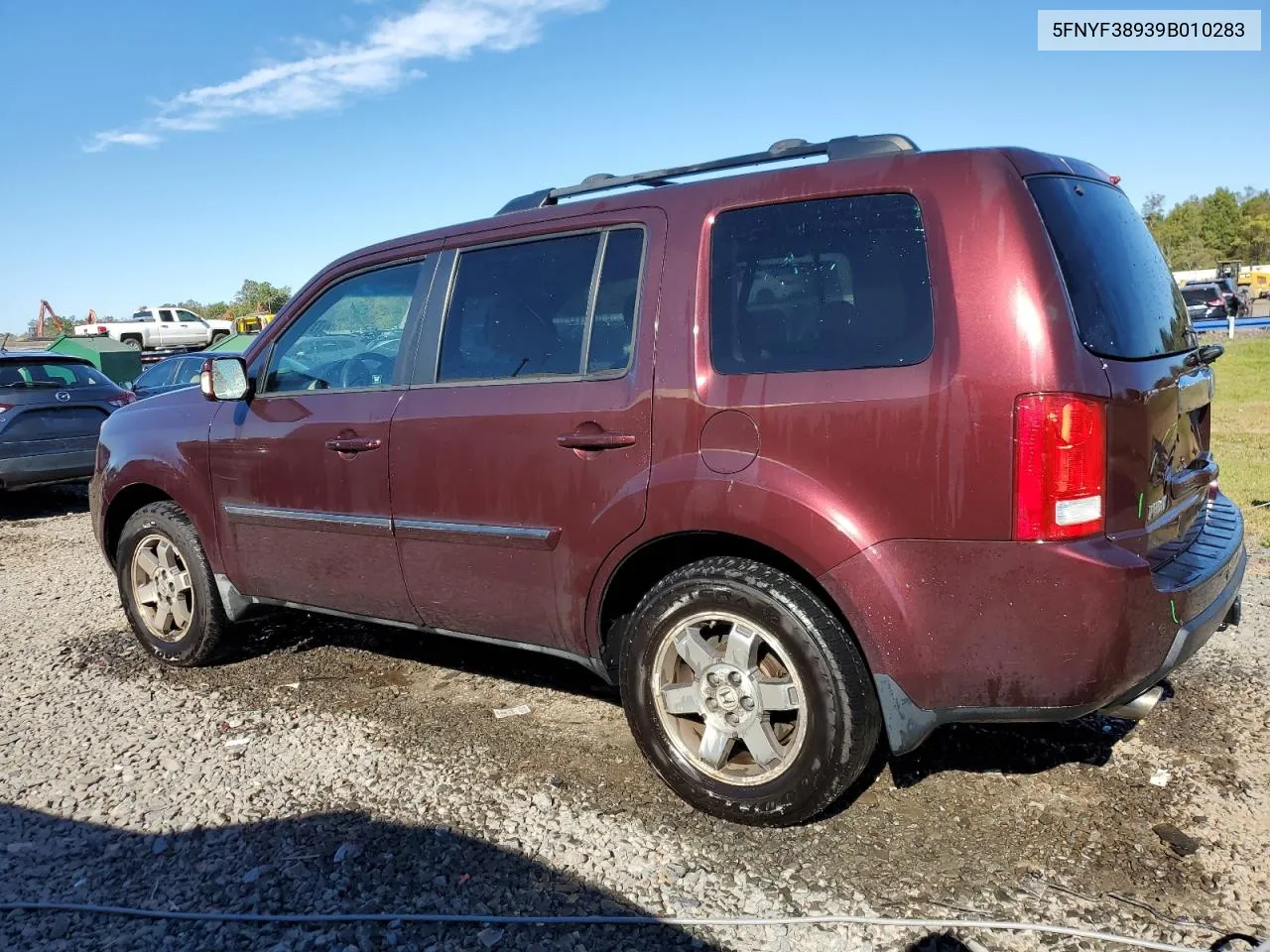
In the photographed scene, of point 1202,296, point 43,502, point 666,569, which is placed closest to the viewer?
point 666,569

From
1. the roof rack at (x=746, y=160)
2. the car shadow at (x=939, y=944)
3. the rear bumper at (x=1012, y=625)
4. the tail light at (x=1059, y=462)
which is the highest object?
the roof rack at (x=746, y=160)

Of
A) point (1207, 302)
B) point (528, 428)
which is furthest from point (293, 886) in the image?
point (1207, 302)

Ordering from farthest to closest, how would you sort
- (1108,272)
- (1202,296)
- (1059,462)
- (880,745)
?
(1202,296), (880,745), (1108,272), (1059,462)

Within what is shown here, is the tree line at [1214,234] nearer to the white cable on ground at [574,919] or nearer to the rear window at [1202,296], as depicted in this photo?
the rear window at [1202,296]

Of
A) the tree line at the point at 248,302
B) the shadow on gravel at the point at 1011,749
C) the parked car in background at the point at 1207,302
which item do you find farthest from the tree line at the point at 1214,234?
the shadow on gravel at the point at 1011,749

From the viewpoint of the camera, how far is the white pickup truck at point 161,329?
128 ft

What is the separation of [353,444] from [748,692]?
6.28 feet

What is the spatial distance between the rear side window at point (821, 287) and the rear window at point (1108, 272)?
0.37 m

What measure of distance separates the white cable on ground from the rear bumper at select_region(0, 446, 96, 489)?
24.5ft

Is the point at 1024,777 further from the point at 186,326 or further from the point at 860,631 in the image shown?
the point at 186,326

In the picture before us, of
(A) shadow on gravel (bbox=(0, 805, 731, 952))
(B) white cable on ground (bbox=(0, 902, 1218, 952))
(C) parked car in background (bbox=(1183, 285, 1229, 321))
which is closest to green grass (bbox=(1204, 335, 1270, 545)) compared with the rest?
(B) white cable on ground (bbox=(0, 902, 1218, 952))

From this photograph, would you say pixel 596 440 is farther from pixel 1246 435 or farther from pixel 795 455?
pixel 1246 435

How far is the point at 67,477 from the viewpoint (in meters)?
9.84

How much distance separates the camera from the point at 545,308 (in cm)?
364
